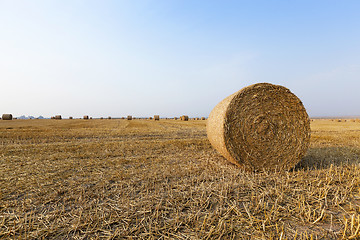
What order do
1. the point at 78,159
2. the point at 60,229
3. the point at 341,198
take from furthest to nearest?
the point at 78,159
the point at 341,198
the point at 60,229

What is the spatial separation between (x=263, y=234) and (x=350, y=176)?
3.17 m

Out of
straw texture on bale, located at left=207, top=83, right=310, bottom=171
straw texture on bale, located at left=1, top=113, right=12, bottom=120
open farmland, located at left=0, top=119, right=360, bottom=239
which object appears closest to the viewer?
open farmland, located at left=0, top=119, right=360, bottom=239

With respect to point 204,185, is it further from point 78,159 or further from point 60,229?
point 78,159

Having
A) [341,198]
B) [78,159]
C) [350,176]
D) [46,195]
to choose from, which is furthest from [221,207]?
[78,159]

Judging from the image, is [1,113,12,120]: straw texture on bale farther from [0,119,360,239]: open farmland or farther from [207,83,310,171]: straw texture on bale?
[207,83,310,171]: straw texture on bale

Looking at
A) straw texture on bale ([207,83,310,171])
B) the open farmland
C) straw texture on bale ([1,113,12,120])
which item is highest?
straw texture on bale ([1,113,12,120])

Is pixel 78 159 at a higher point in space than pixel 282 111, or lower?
lower

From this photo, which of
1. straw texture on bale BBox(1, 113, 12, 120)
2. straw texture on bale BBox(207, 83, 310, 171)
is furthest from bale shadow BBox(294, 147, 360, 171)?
straw texture on bale BBox(1, 113, 12, 120)

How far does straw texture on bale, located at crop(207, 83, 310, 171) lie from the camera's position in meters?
4.45

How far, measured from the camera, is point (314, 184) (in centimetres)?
328

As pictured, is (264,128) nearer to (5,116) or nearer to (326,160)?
(326,160)

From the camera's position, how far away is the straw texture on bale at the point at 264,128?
4.45m

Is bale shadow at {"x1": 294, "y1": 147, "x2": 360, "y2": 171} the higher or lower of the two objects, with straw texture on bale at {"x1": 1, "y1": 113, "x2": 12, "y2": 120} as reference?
lower

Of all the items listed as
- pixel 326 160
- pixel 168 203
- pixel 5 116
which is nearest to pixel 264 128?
pixel 326 160
